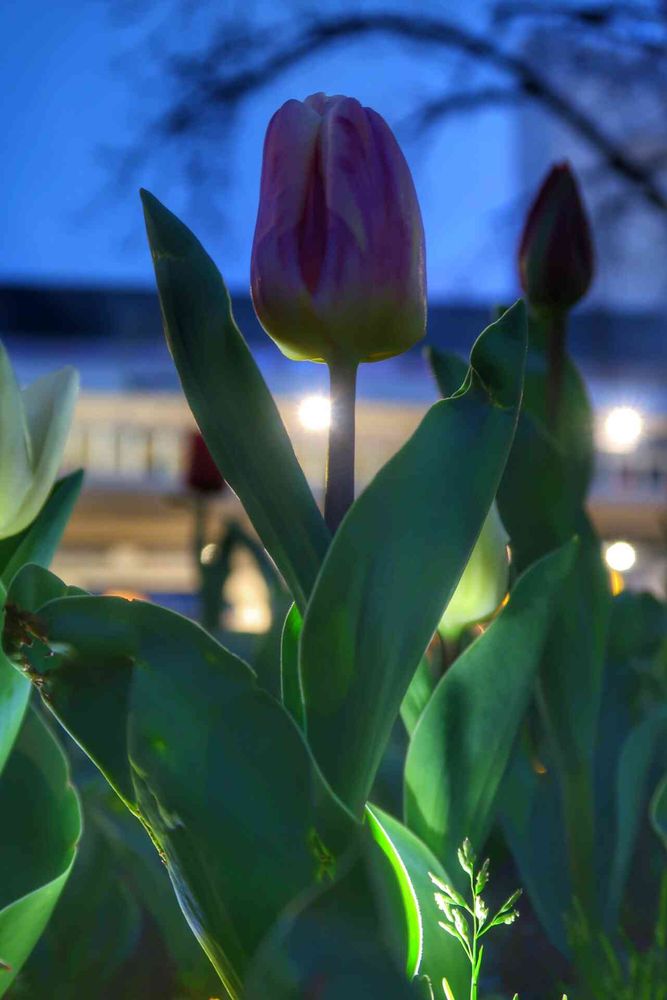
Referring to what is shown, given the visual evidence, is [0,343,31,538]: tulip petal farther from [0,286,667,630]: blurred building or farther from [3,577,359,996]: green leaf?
[0,286,667,630]: blurred building

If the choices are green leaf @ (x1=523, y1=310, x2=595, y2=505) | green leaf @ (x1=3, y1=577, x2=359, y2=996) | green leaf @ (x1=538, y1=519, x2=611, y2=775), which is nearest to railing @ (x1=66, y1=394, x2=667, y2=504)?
green leaf @ (x1=523, y1=310, x2=595, y2=505)

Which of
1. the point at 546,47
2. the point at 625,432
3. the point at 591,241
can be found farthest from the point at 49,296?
the point at 591,241

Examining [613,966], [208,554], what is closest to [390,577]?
[613,966]

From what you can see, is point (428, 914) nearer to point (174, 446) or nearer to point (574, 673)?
point (574, 673)

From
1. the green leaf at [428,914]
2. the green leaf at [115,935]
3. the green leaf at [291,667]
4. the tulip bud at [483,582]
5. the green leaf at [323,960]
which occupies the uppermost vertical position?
the tulip bud at [483,582]

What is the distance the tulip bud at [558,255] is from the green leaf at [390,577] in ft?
0.92

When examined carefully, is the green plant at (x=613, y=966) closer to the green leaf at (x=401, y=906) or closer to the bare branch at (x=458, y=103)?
the green leaf at (x=401, y=906)

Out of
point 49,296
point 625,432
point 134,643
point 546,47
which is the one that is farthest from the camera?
point 49,296

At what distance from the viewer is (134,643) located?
27cm

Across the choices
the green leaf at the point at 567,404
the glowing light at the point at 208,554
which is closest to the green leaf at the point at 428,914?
the green leaf at the point at 567,404

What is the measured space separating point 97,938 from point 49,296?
7.01 meters

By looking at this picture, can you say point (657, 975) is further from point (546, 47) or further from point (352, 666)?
point (546, 47)

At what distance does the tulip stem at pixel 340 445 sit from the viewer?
1.06 feet

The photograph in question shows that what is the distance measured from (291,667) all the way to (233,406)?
86 millimetres
